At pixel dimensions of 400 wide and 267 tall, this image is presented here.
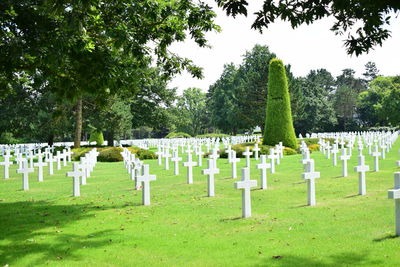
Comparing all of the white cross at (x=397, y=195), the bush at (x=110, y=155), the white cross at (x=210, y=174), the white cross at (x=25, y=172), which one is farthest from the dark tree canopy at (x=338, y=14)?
the bush at (x=110, y=155)

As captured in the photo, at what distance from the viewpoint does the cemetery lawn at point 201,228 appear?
5.40 m

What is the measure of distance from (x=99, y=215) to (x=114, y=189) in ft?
13.2

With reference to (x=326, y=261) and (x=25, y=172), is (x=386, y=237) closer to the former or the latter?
(x=326, y=261)

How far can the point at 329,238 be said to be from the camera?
606cm

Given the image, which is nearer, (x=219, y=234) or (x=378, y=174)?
(x=219, y=234)

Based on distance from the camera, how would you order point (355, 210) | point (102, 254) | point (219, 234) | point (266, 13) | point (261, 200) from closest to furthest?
1. point (266, 13)
2. point (102, 254)
3. point (219, 234)
4. point (355, 210)
5. point (261, 200)

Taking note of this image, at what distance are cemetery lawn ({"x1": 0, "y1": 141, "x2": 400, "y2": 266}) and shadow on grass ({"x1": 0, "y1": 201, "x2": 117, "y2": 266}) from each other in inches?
0.6

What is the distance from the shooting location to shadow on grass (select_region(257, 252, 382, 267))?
4922mm

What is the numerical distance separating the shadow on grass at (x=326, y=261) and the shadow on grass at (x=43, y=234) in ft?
8.53

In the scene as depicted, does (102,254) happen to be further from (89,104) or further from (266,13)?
(89,104)

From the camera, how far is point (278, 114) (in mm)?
28719

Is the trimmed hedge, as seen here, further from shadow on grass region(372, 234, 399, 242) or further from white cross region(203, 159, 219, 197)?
shadow on grass region(372, 234, 399, 242)

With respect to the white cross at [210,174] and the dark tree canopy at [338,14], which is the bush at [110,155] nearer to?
the white cross at [210,174]

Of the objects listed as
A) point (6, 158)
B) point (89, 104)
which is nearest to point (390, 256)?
point (6, 158)
